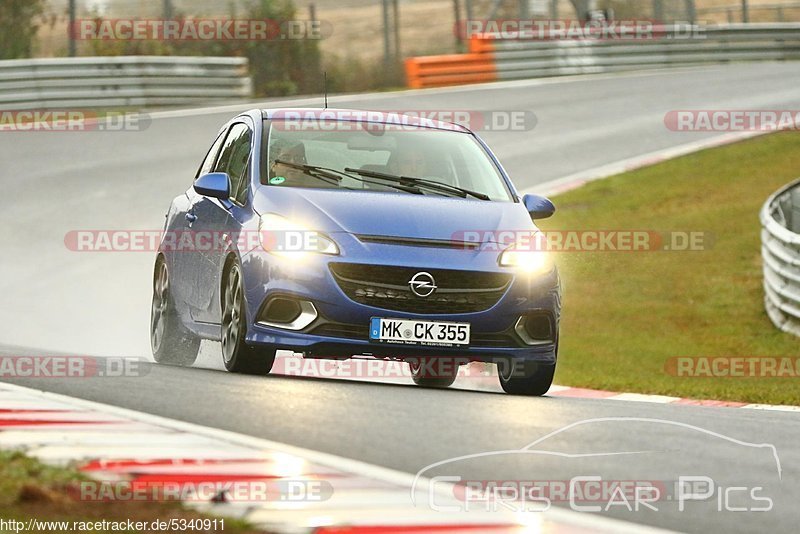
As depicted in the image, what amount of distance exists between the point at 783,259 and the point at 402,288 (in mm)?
7852

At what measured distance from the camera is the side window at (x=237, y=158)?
929 centimetres

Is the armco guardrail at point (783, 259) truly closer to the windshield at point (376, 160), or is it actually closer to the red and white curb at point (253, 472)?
the windshield at point (376, 160)

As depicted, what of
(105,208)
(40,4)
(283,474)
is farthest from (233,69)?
(283,474)

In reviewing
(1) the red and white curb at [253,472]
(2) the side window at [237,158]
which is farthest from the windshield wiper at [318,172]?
(1) the red and white curb at [253,472]

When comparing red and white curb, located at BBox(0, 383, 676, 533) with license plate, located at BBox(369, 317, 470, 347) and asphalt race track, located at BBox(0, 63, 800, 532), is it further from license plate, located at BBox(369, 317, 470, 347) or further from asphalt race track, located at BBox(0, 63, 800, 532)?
license plate, located at BBox(369, 317, 470, 347)

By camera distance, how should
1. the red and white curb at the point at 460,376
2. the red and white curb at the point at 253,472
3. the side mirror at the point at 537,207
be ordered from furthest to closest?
the red and white curb at the point at 460,376, the side mirror at the point at 537,207, the red and white curb at the point at 253,472

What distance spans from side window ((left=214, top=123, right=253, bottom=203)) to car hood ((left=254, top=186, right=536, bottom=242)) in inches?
17.1

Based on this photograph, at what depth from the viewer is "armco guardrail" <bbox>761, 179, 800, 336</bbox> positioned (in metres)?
15.0

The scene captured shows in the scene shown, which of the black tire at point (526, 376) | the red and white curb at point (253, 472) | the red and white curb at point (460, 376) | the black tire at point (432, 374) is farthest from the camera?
the red and white curb at point (460, 376)

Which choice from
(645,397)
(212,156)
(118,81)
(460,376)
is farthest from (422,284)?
(118,81)

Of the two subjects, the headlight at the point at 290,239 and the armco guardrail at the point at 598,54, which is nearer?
the headlight at the point at 290,239

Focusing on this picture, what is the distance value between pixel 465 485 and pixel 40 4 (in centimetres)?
2530

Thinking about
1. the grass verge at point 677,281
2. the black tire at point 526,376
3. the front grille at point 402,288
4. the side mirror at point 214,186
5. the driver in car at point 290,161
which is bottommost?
the grass verge at point 677,281

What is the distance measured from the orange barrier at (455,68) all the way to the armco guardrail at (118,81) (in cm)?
423
